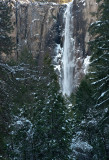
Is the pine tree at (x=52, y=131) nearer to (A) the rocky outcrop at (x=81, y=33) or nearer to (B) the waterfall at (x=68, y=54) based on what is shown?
Answer: (B) the waterfall at (x=68, y=54)

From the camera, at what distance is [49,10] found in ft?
190

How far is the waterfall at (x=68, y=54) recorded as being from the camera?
164 ft

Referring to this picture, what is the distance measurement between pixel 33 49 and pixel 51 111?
4397 centimetres

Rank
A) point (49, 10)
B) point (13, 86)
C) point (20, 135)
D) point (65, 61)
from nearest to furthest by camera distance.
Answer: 1. point (13, 86)
2. point (20, 135)
3. point (65, 61)
4. point (49, 10)

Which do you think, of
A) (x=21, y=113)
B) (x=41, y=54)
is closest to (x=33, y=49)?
(x=41, y=54)

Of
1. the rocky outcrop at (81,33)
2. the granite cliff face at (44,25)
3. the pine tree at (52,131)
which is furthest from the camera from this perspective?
the granite cliff face at (44,25)

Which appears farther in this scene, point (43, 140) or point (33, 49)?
point (33, 49)

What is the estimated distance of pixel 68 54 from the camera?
175 ft

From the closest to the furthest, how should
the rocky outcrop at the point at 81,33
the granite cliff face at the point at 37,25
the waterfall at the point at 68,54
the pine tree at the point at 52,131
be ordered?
the pine tree at the point at 52,131, the rocky outcrop at the point at 81,33, the waterfall at the point at 68,54, the granite cliff face at the point at 37,25

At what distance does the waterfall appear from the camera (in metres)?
50.1

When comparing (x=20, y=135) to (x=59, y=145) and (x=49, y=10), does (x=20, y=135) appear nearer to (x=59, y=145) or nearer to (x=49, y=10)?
(x=59, y=145)

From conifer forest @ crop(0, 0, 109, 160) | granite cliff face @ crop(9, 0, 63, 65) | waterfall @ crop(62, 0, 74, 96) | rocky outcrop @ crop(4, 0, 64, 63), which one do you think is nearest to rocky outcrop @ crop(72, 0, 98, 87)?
waterfall @ crop(62, 0, 74, 96)

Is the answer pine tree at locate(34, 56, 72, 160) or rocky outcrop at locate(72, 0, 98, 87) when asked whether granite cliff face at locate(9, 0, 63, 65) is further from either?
pine tree at locate(34, 56, 72, 160)

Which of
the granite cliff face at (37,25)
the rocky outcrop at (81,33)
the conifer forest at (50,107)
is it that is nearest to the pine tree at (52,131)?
the conifer forest at (50,107)
